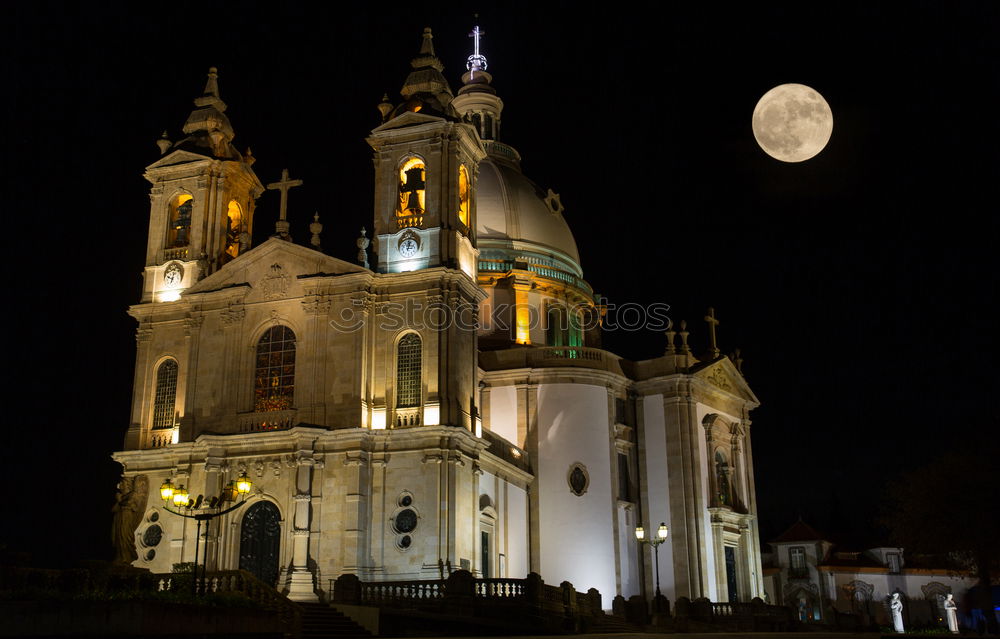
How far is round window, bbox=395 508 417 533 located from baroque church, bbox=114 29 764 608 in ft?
0.21

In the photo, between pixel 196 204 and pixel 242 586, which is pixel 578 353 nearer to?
pixel 196 204

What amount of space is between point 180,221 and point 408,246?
32.5 feet

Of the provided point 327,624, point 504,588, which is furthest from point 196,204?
point 504,588

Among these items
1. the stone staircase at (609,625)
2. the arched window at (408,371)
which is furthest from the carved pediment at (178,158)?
the stone staircase at (609,625)

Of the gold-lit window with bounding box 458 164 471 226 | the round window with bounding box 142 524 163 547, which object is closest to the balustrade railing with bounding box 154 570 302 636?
the round window with bounding box 142 524 163 547

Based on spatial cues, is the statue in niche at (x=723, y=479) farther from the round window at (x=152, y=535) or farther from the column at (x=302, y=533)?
the round window at (x=152, y=535)

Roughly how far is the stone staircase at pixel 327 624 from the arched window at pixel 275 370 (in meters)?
9.85

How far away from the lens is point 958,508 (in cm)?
3628

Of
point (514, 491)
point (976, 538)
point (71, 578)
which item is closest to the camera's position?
point (71, 578)

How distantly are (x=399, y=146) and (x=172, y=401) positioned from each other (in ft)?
40.4

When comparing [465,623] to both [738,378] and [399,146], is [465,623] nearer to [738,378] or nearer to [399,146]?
[399,146]

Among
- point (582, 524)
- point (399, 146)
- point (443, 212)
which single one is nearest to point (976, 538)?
point (582, 524)

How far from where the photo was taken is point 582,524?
4341 centimetres

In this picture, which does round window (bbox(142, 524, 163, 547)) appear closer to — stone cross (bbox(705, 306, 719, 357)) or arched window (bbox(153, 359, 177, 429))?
arched window (bbox(153, 359, 177, 429))
